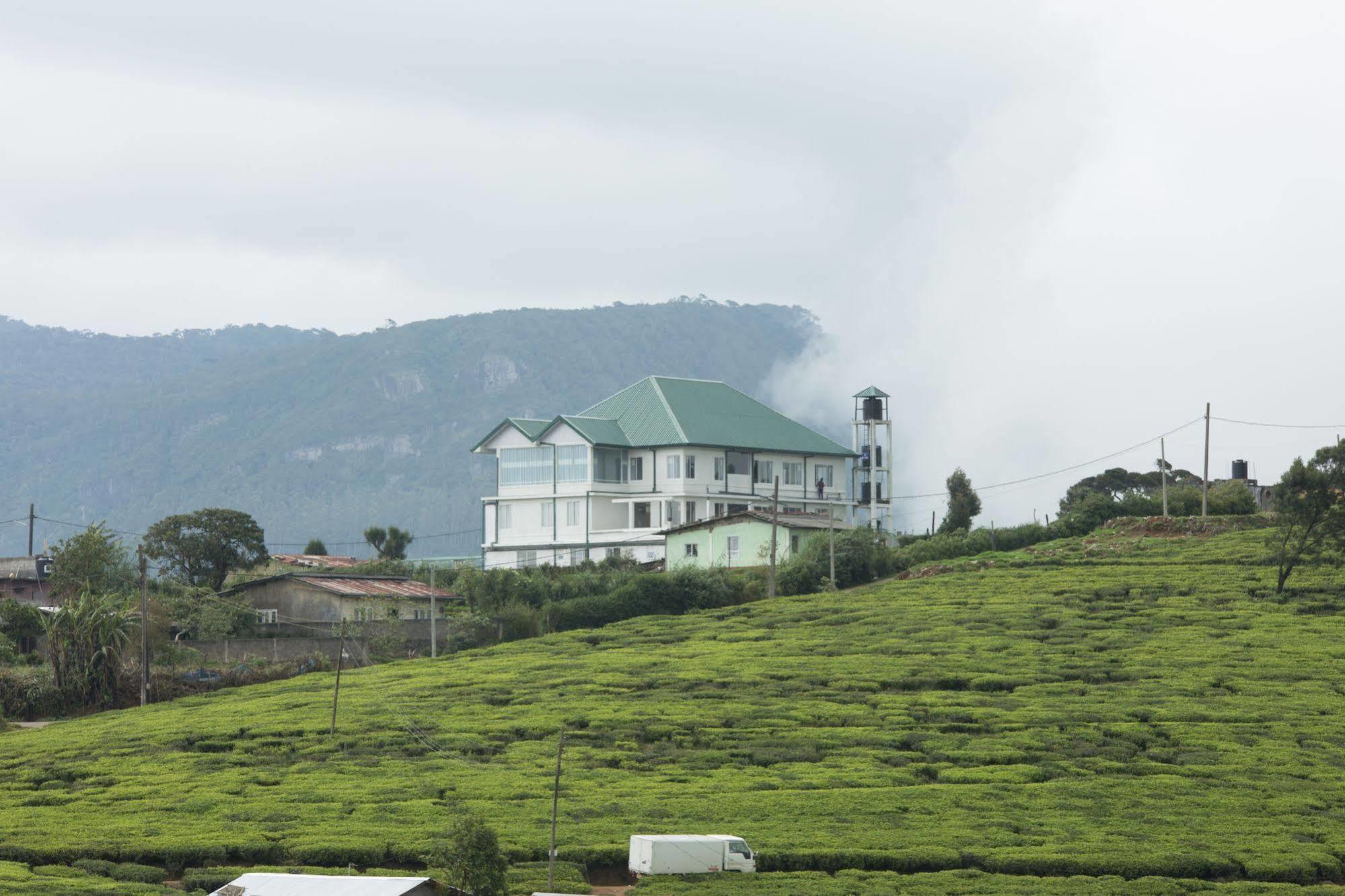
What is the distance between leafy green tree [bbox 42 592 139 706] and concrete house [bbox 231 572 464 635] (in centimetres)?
963

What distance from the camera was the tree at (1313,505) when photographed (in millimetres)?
81750

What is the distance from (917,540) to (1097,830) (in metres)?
60.9

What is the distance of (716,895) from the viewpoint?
40.1m

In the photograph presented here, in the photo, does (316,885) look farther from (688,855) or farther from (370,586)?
(370,586)

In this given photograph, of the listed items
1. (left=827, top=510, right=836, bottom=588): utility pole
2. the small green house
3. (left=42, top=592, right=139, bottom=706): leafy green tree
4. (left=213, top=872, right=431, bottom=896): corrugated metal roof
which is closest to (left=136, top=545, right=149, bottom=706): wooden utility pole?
(left=42, top=592, right=139, bottom=706): leafy green tree

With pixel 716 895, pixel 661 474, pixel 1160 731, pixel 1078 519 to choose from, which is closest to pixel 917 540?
pixel 1078 519

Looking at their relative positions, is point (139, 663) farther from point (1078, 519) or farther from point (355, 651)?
point (1078, 519)

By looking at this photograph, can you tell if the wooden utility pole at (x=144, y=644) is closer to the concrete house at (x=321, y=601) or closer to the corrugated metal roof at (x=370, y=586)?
the concrete house at (x=321, y=601)

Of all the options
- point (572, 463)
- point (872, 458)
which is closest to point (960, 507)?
point (872, 458)

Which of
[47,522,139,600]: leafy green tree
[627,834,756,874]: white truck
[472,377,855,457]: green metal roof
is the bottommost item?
[627,834,756,874]: white truck

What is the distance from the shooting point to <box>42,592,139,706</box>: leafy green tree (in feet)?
246

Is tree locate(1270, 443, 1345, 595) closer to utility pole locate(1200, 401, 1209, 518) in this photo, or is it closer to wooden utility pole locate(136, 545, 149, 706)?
utility pole locate(1200, 401, 1209, 518)

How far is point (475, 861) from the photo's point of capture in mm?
37094

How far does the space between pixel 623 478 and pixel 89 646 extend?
42.5 metres
